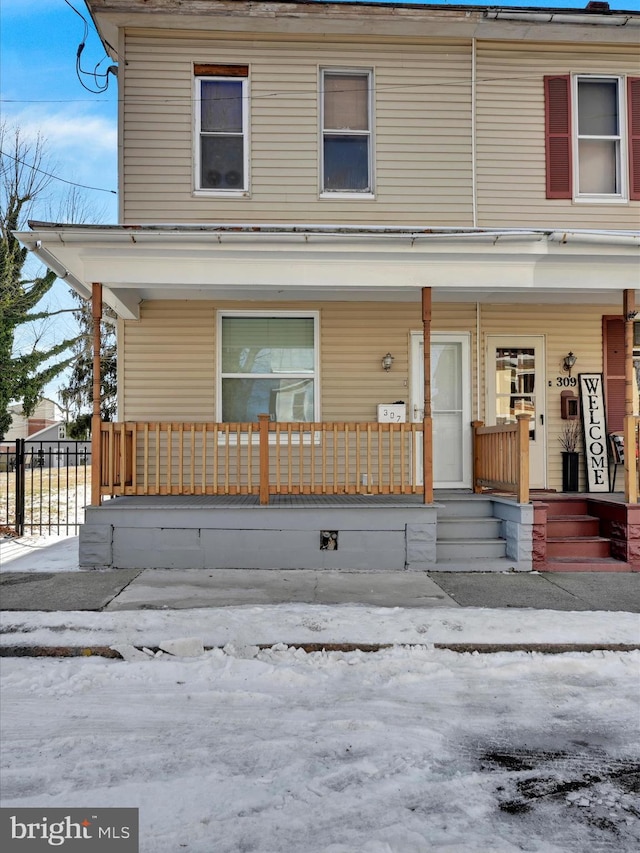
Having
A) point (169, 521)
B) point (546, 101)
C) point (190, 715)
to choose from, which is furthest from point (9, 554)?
point (546, 101)

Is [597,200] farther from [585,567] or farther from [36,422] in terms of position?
[36,422]

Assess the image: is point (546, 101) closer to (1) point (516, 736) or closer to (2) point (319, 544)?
(2) point (319, 544)

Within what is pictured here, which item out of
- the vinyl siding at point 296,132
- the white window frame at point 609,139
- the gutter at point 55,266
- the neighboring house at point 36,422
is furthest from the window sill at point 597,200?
the neighboring house at point 36,422

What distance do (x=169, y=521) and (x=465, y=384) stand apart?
4.33m

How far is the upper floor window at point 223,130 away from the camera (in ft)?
25.9

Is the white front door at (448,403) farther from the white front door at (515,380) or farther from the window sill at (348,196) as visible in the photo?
the window sill at (348,196)

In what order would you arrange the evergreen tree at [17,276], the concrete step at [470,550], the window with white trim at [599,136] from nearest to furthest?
the concrete step at [470,550]
the window with white trim at [599,136]
the evergreen tree at [17,276]

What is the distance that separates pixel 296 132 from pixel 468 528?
5.71m

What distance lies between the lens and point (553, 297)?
7.46 meters

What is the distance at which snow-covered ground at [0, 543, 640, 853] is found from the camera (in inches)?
88.3

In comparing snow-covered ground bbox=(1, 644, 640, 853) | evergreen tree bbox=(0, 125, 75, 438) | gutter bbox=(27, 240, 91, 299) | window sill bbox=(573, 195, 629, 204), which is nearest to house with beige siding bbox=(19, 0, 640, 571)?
window sill bbox=(573, 195, 629, 204)

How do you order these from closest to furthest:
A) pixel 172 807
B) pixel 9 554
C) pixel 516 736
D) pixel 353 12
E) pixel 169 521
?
pixel 172 807
pixel 516 736
pixel 169 521
pixel 9 554
pixel 353 12

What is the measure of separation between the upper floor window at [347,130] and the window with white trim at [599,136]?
9.71 feet

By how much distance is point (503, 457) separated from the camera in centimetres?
679
